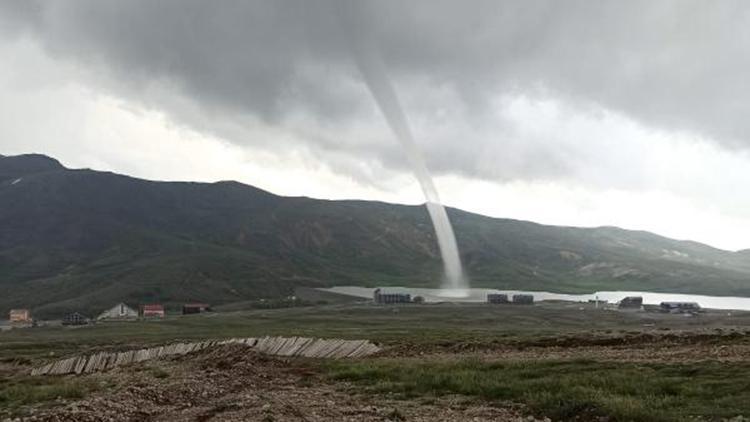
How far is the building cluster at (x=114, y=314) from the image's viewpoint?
156 m

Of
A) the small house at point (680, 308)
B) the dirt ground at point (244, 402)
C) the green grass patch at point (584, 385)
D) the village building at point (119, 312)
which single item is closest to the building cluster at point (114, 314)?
the village building at point (119, 312)

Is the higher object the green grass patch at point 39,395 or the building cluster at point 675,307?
the building cluster at point 675,307

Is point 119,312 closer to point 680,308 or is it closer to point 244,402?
point 680,308

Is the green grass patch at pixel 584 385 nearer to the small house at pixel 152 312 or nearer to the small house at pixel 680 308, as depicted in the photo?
the small house at pixel 680 308

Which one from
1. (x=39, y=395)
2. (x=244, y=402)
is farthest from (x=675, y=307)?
(x=39, y=395)

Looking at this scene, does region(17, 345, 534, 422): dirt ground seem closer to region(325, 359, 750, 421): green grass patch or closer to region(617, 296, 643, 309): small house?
region(325, 359, 750, 421): green grass patch

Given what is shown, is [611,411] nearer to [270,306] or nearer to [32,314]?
[270,306]

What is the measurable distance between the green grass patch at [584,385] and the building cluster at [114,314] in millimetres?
137433

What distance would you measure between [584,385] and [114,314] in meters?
181

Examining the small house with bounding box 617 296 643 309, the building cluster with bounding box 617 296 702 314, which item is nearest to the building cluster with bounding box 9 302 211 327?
the small house with bounding box 617 296 643 309

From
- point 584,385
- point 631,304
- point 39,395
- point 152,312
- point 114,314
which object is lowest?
point 114,314

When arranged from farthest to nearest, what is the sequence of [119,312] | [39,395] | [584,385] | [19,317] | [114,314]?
1. [119,312]
2. [114,314]
3. [19,317]
4. [39,395]
5. [584,385]

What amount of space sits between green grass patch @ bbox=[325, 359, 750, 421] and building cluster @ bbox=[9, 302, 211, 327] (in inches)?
5411

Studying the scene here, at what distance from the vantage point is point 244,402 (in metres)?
27.8
